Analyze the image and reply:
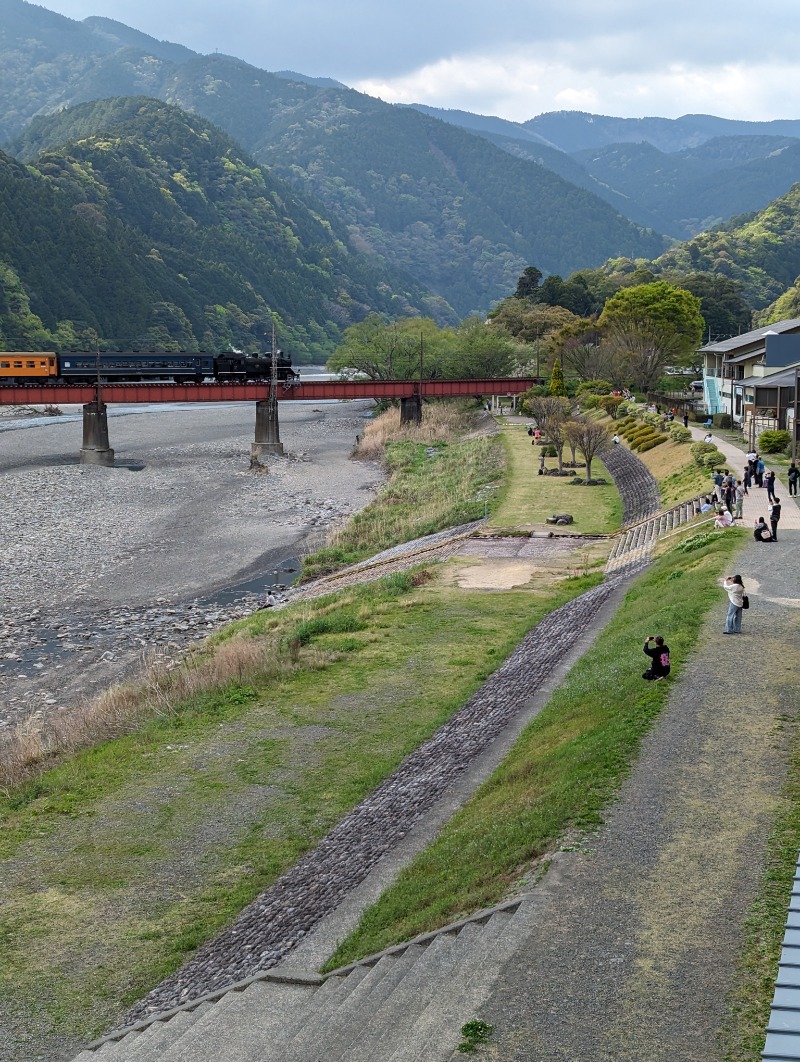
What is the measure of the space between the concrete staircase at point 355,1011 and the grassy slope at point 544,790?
0.73 meters

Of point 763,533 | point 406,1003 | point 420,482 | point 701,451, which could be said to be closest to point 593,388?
point 420,482

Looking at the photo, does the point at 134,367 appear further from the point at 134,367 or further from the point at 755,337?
the point at 755,337

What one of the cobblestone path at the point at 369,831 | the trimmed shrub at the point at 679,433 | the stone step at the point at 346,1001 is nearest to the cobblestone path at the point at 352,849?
the cobblestone path at the point at 369,831

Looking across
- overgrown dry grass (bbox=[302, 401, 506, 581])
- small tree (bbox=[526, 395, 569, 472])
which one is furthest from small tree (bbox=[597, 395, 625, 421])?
overgrown dry grass (bbox=[302, 401, 506, 581])

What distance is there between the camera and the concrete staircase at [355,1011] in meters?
11.5

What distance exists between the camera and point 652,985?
38.6 ft

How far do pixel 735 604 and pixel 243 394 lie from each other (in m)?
67.7

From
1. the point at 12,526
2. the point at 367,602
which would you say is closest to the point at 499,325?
the point at 12,526

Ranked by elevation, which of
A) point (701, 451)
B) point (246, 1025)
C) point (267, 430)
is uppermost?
point (267, 430)

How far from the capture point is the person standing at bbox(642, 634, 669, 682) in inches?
867

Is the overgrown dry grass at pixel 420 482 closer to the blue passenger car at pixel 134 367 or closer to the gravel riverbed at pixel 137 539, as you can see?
the gravel riverbed at pixel 137 539

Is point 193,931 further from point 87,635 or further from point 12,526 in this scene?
point 12,526

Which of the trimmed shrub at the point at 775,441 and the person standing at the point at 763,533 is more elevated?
the trimmed shrub at the point at 775,441

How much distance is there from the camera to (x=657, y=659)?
2205 cm
